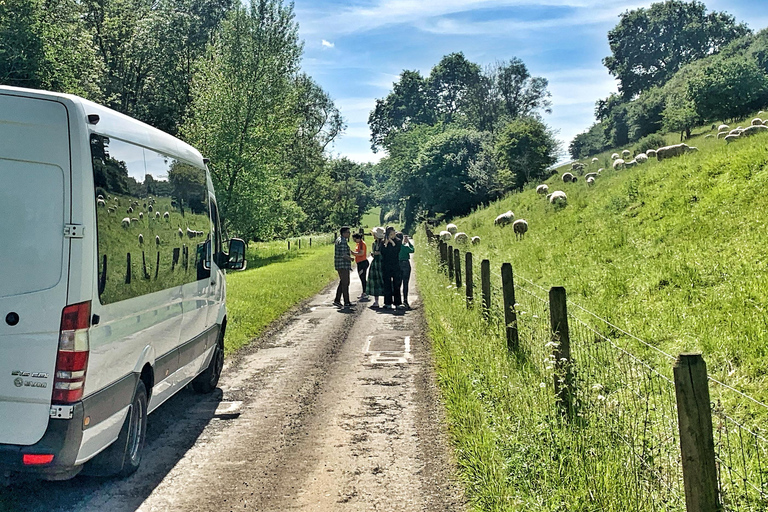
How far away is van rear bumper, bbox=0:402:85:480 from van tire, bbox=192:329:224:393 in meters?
4.20

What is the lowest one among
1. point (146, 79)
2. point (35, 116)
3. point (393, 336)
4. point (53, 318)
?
point (393, 336)

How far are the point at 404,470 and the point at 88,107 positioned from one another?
156 inches

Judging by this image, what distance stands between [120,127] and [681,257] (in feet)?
32.5

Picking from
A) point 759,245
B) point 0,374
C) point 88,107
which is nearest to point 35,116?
point 88,107

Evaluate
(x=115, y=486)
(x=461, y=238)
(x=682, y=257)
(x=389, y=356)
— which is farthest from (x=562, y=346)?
(x=461, y=238)

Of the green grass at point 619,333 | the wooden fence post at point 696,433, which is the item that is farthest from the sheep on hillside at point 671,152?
the wooden fence post at point 696,433

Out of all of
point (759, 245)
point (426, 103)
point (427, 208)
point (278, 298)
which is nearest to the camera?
point (759, 245)

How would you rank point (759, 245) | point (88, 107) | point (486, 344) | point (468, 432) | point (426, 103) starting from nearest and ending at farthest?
point (88, 107), point (468, 432), point (486, 344), point (759, 245), point (426, 103)

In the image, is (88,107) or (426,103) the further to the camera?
(426,103)

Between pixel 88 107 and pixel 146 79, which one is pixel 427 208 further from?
pixel 88 107

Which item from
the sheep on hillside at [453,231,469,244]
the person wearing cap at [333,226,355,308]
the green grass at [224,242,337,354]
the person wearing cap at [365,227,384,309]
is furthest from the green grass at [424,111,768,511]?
the sheep on hillside at [453,231,469,244]

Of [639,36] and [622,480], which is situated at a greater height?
[639,36]

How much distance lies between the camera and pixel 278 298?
18.6 m

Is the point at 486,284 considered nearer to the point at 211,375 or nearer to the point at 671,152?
the point at 211,375
